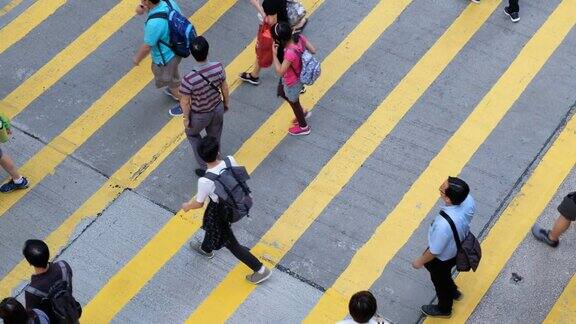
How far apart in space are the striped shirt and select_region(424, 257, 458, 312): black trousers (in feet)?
8.55

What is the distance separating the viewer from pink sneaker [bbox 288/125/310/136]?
935cm

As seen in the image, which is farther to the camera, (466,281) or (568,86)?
(568,86)

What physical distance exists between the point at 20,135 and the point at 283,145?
3038mm

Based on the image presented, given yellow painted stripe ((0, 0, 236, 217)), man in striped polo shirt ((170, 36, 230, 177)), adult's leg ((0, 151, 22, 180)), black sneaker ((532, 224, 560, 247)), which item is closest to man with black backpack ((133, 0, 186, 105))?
yellow painted stripe ((0, 0, 236, 217))

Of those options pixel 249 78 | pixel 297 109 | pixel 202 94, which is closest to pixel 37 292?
pixel 202 94

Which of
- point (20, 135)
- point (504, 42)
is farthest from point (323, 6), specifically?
point (20, 135)

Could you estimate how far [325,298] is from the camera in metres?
7.95

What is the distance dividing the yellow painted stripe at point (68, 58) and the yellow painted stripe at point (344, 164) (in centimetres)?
310

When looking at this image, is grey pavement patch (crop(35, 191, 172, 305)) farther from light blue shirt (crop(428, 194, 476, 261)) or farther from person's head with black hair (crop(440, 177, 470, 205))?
person's head with black hair (crop(440, 177, 470, 205))

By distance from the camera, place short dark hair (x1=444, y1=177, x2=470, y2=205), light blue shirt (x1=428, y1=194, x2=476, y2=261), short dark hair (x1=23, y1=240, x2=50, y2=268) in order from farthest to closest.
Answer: light blue shirt (x1=428, y1=194, x2=476, y2=261) < short dark hair (x1=444, y1=177, x2=470, y2=205) < short dark hair (x1=23, y1=240, x2=50, y2=268)

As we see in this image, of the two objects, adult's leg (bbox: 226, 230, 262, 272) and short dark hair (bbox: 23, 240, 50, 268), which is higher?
short dark hair (bbox: 23, 240, 50, 268)

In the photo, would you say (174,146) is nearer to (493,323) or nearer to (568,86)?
(493,323)

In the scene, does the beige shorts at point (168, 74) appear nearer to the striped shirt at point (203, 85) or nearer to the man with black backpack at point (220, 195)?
the striped shirt at point (203, 85)

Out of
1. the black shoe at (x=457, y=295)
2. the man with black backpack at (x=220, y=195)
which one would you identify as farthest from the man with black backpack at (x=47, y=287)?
the black shoe at (x=457, y=295)
